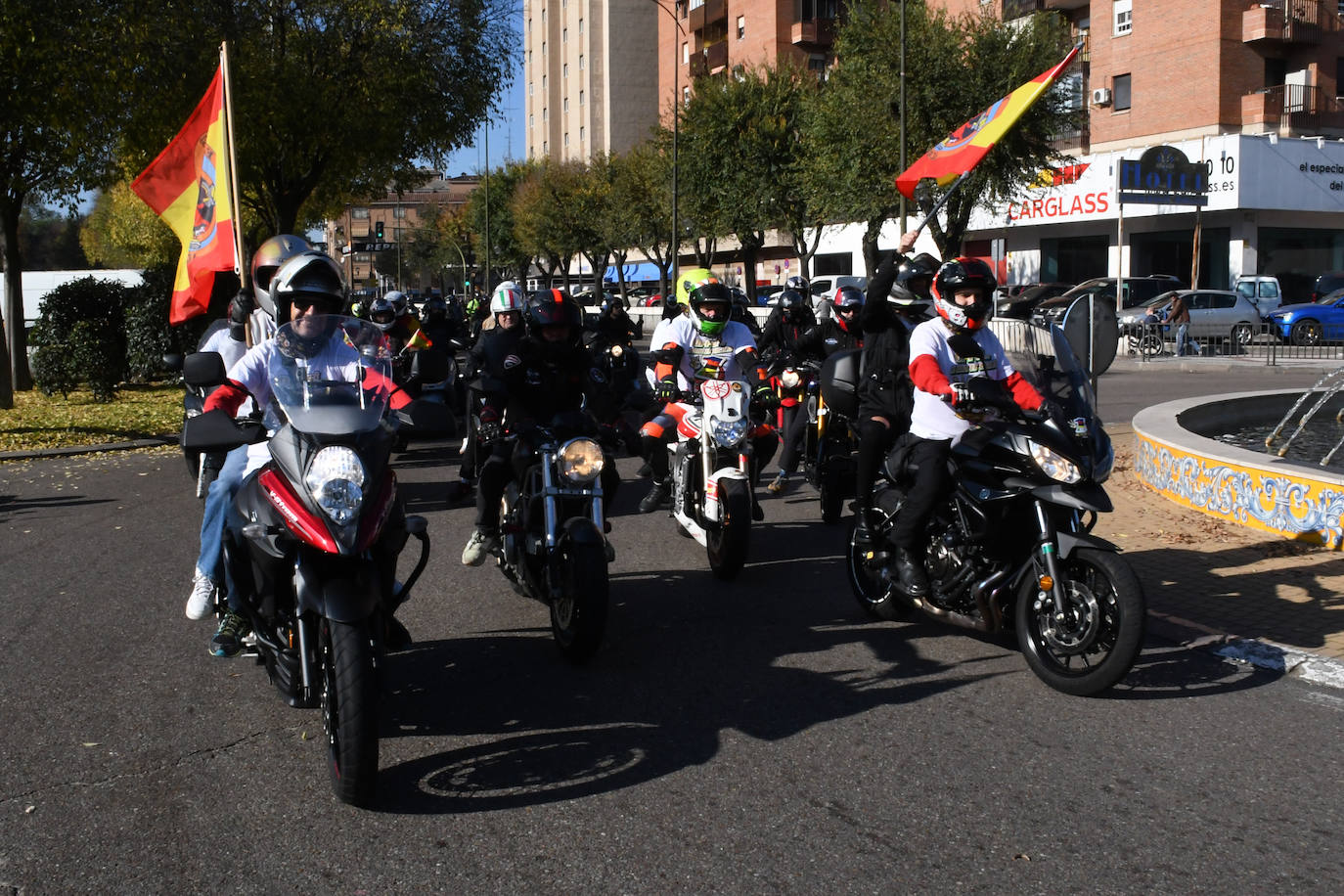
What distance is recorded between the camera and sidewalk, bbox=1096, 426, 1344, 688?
5.80 metres

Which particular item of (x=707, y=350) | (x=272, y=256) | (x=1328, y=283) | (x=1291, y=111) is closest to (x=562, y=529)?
(x=272, y=256)

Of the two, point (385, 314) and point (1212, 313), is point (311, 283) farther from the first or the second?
point (1212, 313)

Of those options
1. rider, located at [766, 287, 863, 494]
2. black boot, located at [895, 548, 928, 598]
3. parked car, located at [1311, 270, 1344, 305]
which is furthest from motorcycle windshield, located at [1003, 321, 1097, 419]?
parked car, located at [1311, 270, 1344, 305]

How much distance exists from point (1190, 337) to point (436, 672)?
2669cm

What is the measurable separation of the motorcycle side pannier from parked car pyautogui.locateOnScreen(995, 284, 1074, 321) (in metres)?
23.0

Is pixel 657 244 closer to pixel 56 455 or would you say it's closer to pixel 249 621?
pixel 56 455

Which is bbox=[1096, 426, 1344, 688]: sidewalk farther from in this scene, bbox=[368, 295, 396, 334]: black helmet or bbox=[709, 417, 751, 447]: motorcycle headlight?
bbox=[368, 295, 396, 334]: black helmet

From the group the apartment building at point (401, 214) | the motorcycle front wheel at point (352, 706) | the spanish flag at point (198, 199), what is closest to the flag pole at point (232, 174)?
the spanish flag at point (198, 199)

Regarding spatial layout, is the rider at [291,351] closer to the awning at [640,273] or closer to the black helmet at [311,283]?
the black helmet at [311,283]

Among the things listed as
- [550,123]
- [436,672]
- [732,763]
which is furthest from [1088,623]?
[550,123]

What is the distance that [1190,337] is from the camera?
28.8m

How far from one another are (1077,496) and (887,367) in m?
2.76

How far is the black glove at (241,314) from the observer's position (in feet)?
22.7

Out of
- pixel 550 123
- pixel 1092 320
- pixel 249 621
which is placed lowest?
pixel 249 621
